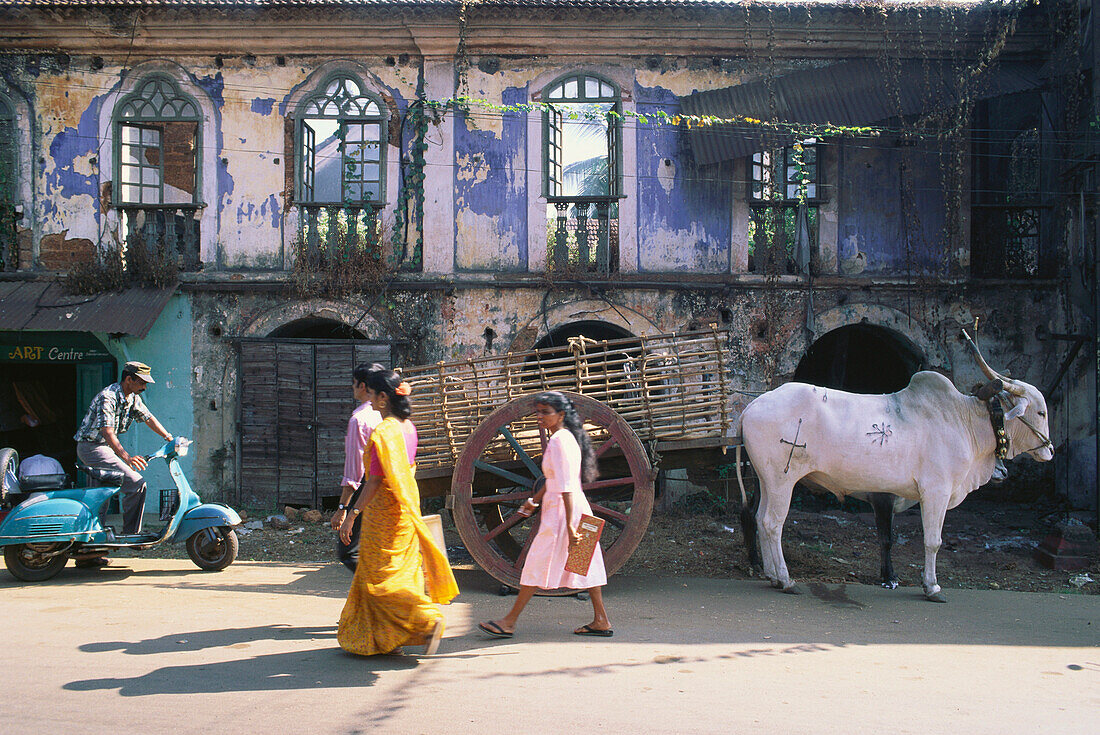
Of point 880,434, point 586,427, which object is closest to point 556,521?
point 586,427

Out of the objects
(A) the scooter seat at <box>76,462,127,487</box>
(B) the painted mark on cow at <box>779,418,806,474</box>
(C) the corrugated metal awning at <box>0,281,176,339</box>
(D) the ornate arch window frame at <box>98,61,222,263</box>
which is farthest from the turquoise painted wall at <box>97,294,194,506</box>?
(B) the painted mark on cow at <box>779,418,806,474</box>

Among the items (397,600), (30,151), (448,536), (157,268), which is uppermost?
(30,151)

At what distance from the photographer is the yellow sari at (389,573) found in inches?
165

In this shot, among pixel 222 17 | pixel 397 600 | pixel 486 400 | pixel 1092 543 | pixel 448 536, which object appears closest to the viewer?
pixel 397 600

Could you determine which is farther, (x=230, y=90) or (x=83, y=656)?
(x=230, y=90)

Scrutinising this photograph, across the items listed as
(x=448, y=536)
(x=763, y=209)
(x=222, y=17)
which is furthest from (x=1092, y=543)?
(x=222, y=17)

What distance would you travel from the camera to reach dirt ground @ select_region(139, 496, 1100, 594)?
23.6 feet

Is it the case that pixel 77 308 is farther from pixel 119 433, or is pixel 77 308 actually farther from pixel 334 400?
pixel 119 433

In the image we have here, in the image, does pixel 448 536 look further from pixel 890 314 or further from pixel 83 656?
pixel 890 314

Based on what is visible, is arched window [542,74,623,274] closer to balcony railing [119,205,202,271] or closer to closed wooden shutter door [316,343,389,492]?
closed wooden shutter door [316,343,389,492]

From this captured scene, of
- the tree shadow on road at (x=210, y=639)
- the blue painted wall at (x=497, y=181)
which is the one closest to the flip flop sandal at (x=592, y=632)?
the tree shadow on road at (x=210, y=639)

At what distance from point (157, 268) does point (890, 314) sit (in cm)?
1034

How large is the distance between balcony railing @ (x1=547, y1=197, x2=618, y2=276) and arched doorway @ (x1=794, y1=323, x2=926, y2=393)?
3786 millimetres

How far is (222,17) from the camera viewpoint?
10.8 meters
